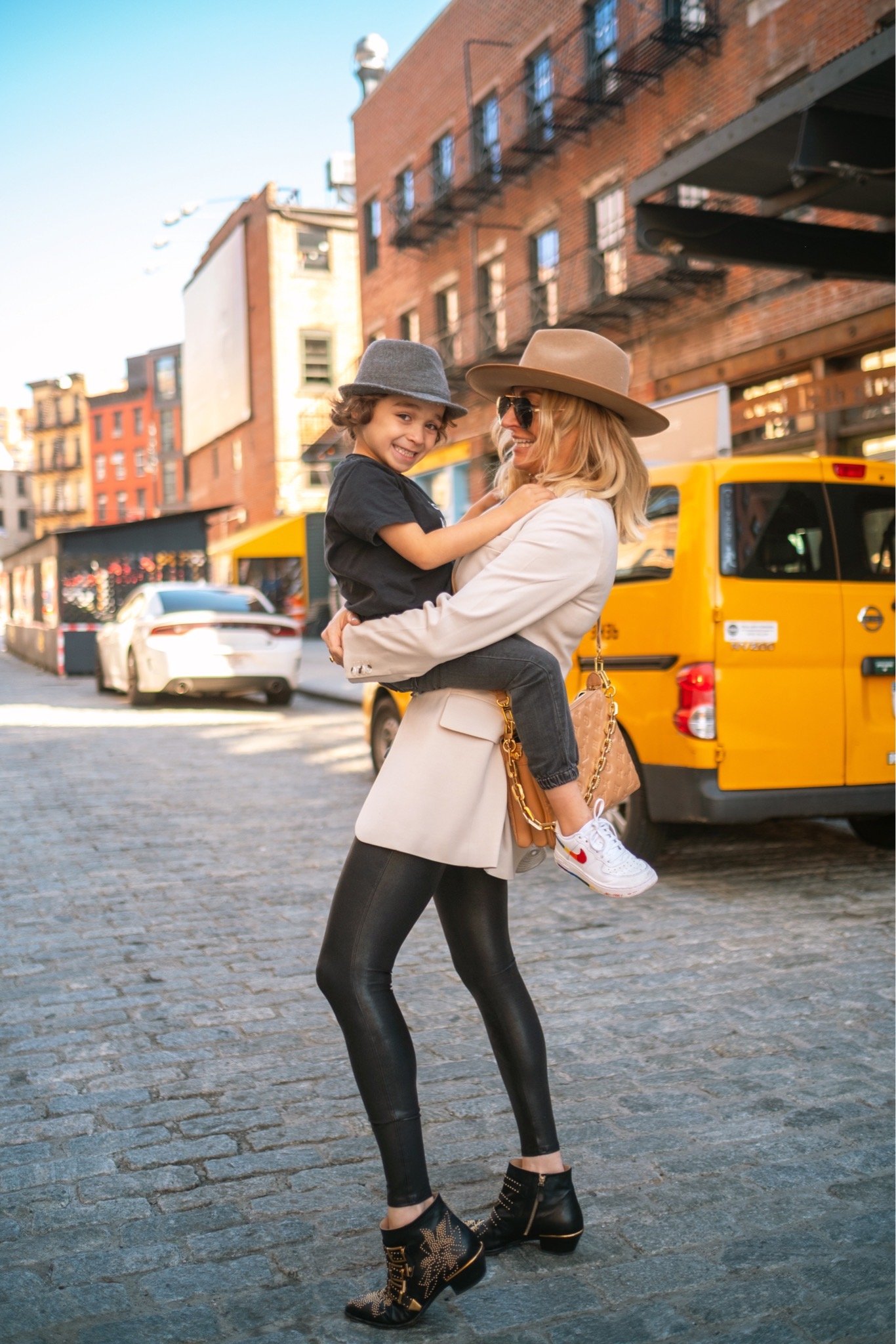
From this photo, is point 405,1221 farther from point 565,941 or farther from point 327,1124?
point 565,941

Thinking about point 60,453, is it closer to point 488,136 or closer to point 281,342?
point 281,342

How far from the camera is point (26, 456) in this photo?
114 metres

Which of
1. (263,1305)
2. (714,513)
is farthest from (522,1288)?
(714,513)

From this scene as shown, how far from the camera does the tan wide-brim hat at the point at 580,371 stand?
271 cm

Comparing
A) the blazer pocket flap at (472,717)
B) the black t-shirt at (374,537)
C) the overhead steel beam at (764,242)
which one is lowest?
the blazer pocket flap at (472,717)

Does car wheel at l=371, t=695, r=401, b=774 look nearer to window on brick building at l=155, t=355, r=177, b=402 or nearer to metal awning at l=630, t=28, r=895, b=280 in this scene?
metal awning at l=630, t=28, r=895, b=280

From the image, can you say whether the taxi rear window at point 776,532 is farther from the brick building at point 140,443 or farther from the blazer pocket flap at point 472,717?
the brick building at point 140,443

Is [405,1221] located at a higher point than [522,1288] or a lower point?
higher

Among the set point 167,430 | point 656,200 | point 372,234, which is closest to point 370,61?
point 372,234

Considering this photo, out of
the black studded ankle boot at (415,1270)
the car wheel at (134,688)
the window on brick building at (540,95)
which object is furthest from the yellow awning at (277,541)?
the black studded ankle boot at (415,1270)

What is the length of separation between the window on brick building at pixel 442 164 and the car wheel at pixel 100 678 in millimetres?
13327

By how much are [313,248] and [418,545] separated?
4430 cm

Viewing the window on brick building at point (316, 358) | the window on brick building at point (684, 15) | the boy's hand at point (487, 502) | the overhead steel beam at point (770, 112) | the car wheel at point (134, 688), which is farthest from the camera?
the window on brick building at point (316, 358)

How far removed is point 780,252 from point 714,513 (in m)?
3.89
